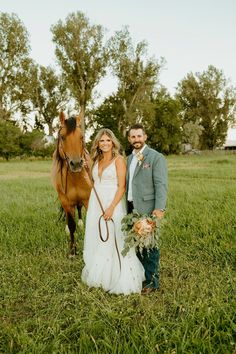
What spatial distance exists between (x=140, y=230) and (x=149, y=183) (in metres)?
0.69

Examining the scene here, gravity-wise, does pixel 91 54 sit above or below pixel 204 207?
above

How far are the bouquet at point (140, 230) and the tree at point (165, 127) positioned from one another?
50.9 m

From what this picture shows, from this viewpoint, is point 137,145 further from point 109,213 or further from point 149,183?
point 109,213

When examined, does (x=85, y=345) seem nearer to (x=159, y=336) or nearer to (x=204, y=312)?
(x=159, y=336)

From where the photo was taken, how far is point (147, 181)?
4.62m

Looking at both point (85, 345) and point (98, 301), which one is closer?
point (85, 345)

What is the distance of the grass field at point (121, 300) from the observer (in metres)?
3.38

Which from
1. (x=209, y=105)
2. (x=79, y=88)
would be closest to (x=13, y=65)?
(x=79, y=88)

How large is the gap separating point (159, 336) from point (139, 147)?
2165mm

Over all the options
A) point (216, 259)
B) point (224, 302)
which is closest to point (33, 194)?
point (216, 259)

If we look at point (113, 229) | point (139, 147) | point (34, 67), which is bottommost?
point (113, 229)

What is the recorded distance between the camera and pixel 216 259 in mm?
5699

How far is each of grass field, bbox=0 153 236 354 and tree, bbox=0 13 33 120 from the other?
4214 cm

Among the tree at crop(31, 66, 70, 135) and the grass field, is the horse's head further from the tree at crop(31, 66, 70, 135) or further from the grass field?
the tree at crop(31, 66, 70, 135)
